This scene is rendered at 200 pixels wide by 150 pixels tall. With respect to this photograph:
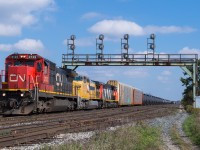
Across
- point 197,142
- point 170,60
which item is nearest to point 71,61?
point 170,60

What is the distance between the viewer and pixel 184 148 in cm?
1158

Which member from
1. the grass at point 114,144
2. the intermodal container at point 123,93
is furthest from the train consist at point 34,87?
the intermodal container at point 123,93

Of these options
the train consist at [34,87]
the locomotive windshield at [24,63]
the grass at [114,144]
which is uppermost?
the locomotive windshield at [24,63]

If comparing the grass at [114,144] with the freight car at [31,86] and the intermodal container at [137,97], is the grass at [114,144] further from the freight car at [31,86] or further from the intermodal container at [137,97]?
the intermodal container at [137,97]

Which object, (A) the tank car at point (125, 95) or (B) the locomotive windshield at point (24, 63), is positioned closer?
(B) the locomotive windshield at point (24, 63)

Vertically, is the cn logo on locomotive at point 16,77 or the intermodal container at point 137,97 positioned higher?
the cn logo on locomotive at point 16,77

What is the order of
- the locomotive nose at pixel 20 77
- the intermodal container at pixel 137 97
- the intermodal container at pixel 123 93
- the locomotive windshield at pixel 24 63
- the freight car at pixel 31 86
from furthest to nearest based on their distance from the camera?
the intermodal container at pixel 137 97 → the intermodal container at pixel 123 93 → the locomotive windshield at pixel 24 63 → the locomotive nose at pixel 20 77 → the freight car at pixel 31 86

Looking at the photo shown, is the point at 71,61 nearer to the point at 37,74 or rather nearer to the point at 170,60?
the point at 170,60

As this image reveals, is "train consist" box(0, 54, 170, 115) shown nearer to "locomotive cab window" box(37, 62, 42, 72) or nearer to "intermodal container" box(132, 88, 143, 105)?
"locomotive cab window" box(37, 62, 42, 72)

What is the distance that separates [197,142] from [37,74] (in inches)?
527

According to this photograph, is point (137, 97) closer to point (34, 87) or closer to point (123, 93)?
point (123, 93)

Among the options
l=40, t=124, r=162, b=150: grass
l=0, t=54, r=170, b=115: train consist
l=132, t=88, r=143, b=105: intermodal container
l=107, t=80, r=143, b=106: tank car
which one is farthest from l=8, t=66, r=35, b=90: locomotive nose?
l=132, t=88, r=143, b=105: intermodal container

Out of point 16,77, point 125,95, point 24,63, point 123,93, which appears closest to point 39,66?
point 24,63

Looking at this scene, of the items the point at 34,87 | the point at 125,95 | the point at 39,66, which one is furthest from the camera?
the point at 125,95
